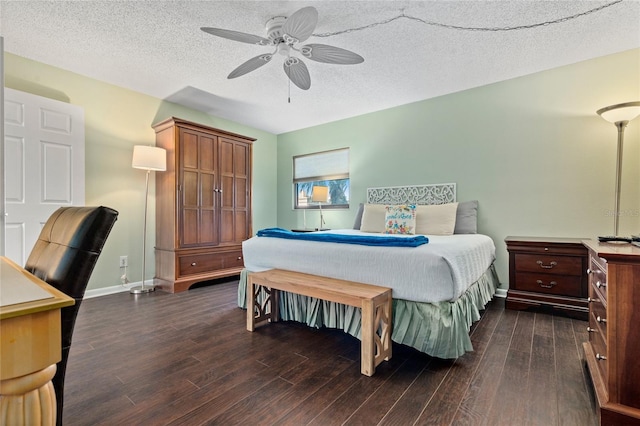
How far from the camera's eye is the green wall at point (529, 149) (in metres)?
2.88

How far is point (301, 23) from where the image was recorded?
6.39 feet

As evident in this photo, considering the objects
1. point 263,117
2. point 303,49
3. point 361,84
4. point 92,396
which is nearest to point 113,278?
point 92,396

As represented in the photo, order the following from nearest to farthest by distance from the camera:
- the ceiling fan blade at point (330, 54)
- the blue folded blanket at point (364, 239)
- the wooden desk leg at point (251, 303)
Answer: the blue folded blanket at point (364, 239) < the ceiling fan blade at point (330, 54) < the wooden desk leg at point (251, 303)

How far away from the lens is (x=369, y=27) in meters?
2.44

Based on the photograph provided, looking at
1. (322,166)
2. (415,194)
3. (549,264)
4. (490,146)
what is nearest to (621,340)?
(549,264)

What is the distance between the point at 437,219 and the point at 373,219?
0.76 m

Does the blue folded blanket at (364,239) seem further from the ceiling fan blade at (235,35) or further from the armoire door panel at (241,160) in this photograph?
the armoire door panel at (241,160)

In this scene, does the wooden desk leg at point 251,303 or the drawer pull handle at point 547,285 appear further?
the drawer pull handle at point 547,285

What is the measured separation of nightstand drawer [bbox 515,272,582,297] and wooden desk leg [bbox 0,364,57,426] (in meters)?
3.45

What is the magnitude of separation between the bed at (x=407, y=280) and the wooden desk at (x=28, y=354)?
1660 millimetres

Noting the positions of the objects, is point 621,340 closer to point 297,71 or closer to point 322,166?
point 297,71

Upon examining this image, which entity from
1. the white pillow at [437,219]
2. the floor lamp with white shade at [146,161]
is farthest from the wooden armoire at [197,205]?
the white pillow at [437,219]

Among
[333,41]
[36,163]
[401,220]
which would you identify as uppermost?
[333,41]

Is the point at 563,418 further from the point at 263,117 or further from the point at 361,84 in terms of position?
the point at 263,117
